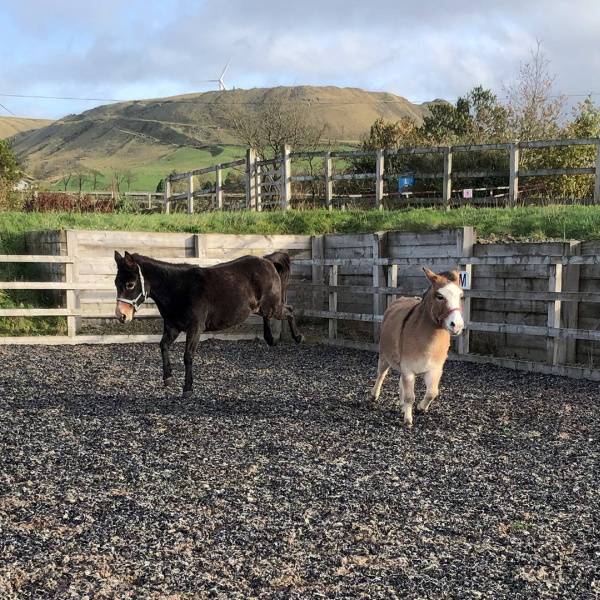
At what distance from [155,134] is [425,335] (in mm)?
162138

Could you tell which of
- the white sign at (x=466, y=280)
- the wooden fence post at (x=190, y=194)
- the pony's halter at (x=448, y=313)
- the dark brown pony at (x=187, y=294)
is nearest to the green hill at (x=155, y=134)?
the wooden fence post at (x=190, y=194)

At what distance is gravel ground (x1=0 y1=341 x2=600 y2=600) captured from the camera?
10.7 ft

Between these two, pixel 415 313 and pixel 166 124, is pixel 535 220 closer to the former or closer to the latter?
pixel 415 313

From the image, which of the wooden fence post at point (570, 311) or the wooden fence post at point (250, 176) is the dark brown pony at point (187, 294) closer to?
the wooden fence post at point (570, 311)

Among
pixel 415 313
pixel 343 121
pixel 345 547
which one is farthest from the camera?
pixel 343 121

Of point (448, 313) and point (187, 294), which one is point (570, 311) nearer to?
point (448, 313)

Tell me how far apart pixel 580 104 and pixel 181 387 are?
893 inches

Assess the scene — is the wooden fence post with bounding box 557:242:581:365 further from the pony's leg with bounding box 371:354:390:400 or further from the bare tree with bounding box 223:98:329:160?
the bare tree with bounding box 223:98:329:160

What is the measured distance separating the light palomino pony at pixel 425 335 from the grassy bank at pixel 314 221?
4.90 meters

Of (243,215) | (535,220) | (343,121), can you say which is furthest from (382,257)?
(343,121)

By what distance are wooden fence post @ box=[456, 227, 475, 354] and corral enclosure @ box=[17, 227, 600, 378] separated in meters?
0.02

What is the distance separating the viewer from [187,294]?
770 centimetres

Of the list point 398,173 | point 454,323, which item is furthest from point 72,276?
point 398,173

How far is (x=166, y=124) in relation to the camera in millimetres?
166875
